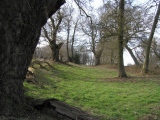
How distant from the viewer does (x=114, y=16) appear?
17.3m

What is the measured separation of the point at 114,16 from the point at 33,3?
1401 centimetres

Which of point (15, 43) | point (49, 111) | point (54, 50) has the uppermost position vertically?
point (54, 50)

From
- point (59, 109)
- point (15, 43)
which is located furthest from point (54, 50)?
point (15, 43)

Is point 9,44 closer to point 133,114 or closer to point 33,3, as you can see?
point 33,3

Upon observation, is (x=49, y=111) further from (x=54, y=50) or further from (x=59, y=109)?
(x=54, y=50)

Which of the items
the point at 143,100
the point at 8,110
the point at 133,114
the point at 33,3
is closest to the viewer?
the point at 8,110

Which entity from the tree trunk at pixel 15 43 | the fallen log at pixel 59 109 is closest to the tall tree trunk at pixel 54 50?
the fallen log at pixel 59 109

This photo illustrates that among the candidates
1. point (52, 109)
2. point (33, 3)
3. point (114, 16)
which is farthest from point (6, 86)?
point (114, 16)

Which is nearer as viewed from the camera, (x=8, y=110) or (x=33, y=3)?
(x=8, y=110)

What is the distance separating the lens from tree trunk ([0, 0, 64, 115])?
11.9 ft

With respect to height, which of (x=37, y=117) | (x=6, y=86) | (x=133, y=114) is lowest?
A: (x=133, y=114)

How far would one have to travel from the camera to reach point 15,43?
3779 millimetres

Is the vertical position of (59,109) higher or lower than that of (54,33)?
lower

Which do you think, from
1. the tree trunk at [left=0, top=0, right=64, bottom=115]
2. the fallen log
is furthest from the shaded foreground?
the tree trunk at [left=0, top=0, right=64, bottom=115]
